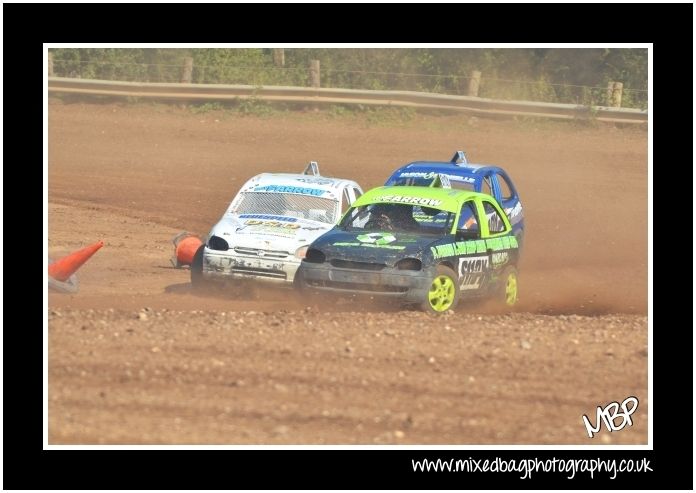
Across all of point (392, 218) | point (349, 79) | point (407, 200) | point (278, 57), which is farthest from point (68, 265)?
point (349, 79)

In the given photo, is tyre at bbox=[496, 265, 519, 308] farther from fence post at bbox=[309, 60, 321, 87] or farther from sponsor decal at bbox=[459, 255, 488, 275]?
fence post at bbox=[309, 60, 321, 87]

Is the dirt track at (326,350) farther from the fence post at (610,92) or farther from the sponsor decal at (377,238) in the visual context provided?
the fence post at (610,92)

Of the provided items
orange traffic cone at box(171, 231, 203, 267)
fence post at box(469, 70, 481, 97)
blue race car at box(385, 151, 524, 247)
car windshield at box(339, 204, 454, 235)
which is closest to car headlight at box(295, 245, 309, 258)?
car windshield at box(339, 204, 454, 235)

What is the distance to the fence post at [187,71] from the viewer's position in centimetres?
2933

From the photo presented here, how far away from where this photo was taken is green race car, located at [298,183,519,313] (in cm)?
1328

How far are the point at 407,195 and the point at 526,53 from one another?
16610mm

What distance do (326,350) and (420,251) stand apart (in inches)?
117

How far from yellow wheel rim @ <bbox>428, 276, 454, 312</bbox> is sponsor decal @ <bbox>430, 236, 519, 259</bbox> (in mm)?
276

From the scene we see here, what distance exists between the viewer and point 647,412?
9.38m

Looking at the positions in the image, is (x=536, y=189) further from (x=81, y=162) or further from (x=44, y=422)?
(x=44, y=422)

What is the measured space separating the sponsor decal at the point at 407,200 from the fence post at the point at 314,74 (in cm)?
1494

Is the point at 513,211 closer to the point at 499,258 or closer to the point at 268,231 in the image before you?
the point at 499,258

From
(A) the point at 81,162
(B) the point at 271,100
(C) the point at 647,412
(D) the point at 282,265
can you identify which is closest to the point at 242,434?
(C) the point at 647,412

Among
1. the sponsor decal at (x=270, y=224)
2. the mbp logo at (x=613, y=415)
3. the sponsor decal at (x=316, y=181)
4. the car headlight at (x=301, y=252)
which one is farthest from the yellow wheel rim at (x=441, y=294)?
the mbp logo at (x=613, y=415)
